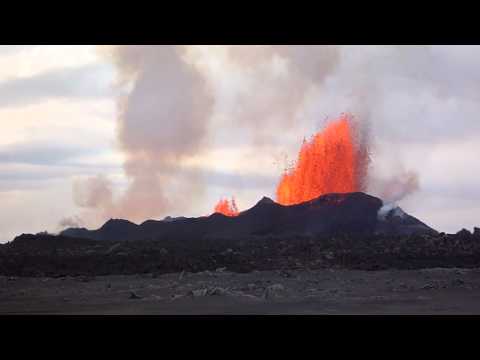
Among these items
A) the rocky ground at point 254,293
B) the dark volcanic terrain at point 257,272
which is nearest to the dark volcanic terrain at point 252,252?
the dark volcanic terrain at point 257,272

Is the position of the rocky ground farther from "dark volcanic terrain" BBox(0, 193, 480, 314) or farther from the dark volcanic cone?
the dark volcanic cone

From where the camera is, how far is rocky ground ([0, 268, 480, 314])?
21594 mm

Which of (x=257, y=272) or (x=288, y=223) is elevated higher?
(x=288, y=223)

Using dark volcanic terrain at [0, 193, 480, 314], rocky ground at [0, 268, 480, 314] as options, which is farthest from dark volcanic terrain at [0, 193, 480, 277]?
rocky ground at [0, 268, 480, 314]

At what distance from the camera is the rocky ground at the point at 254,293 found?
21594 millimetres

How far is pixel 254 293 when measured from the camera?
81.6 ft

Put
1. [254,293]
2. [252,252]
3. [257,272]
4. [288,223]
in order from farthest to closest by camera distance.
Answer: [288,223]
[252,252]
[257,272]
[254,293]

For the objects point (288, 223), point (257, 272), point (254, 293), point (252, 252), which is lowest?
point (254, 293)

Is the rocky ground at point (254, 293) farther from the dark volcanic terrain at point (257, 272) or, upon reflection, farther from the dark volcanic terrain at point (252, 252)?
the dark volcanic terrain at point (252, 252)

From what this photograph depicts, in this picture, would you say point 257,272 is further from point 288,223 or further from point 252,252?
point 288,223

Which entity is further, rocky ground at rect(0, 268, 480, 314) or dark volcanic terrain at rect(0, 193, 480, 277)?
dark volcanic terrain at rect(0, 193, 480, 277)

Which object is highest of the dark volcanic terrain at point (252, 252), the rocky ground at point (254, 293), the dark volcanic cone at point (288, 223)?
the dark volcanic cone at point (288, 223)

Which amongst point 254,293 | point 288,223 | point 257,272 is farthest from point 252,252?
point 288,223
